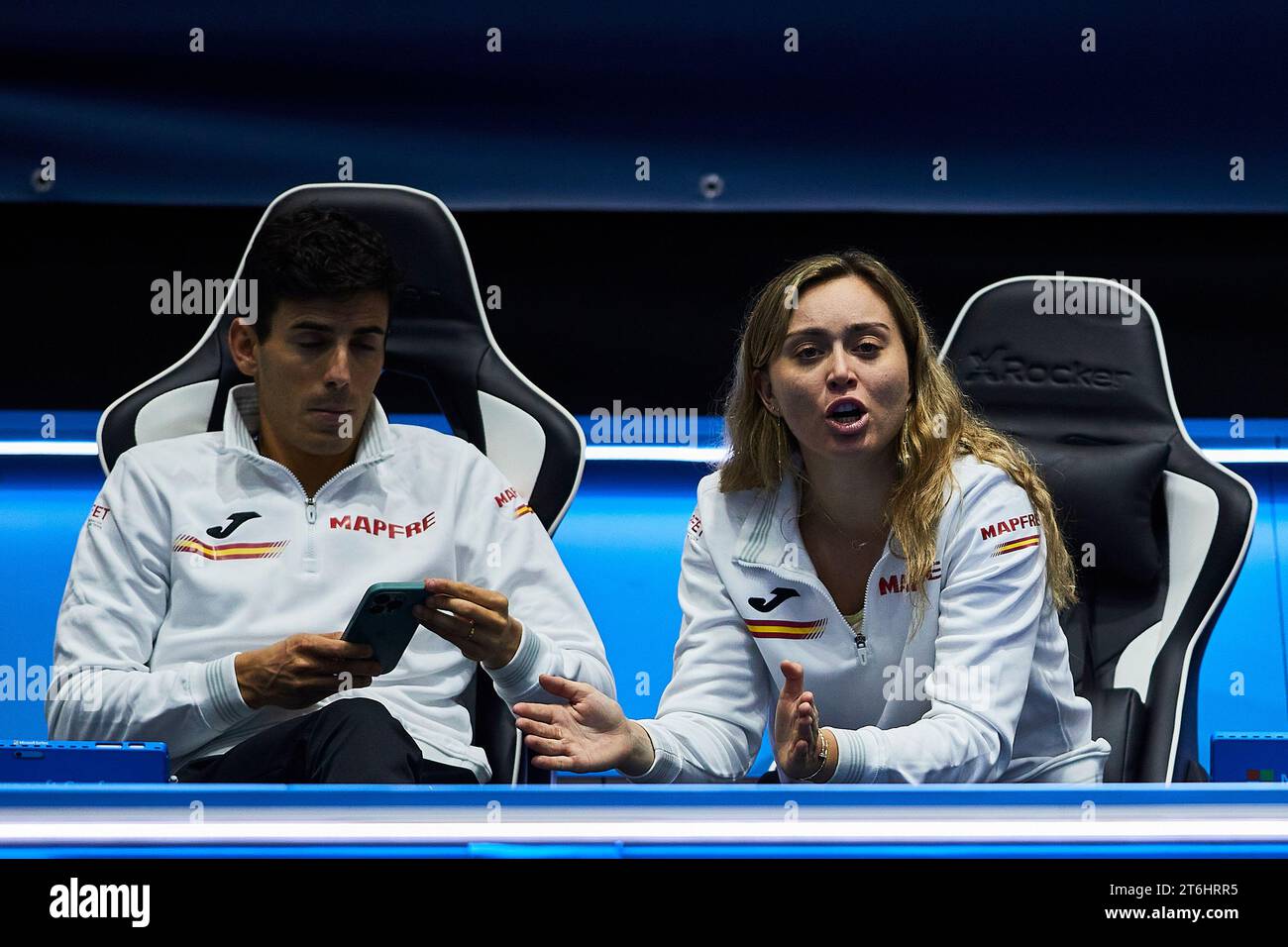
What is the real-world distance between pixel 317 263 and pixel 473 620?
0.49m

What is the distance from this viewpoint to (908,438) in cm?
146

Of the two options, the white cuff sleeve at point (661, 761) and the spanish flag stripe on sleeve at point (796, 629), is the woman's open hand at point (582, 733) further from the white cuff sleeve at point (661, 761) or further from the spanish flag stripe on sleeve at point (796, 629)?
the spanish flag stripe on sleeve at point (796, 629)

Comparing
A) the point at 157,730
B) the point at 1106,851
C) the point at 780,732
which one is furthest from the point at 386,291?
the point at 1106,851

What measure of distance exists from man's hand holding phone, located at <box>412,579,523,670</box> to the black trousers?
10 cm

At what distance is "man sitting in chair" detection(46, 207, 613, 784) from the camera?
4.75 ft

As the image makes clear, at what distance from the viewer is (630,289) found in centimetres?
235

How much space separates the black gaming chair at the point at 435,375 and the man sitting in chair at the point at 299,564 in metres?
0.05

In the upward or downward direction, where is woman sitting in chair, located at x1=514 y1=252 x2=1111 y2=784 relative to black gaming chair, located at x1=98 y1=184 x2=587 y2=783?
downward

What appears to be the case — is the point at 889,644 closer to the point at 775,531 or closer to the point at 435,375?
the point at 775,531

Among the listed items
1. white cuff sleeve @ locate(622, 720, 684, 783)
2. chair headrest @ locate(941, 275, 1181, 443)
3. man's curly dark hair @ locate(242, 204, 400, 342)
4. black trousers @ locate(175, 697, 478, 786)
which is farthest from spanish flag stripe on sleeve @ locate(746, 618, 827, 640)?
man's curly dark hair @ locate(242, 204, 400, 342)

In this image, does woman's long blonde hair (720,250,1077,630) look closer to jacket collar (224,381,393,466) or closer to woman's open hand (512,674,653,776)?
woman's open hand (512,674,653,776)

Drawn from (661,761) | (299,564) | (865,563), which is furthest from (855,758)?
(299,564)

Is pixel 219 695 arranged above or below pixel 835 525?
below
